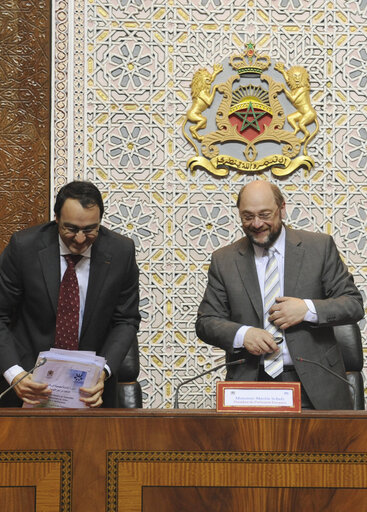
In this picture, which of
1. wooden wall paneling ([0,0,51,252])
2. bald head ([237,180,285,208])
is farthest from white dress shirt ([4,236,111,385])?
wooden wall paneling ([0,0,51,252])

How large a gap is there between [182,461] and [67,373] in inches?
24.2

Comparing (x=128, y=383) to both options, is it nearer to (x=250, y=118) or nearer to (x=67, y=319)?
(x=67, y=319)

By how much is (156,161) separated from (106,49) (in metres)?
0.85

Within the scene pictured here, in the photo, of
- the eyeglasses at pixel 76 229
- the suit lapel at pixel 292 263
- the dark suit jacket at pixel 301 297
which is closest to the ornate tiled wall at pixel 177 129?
the dark suit jacket at pixel 301 297

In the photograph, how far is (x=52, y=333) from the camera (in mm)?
3344

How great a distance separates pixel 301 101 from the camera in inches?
202

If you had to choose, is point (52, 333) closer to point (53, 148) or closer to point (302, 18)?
point (53, 148)

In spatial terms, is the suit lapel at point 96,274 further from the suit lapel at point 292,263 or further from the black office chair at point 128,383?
the suit lapel at point 292,263

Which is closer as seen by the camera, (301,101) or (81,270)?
(81,270)

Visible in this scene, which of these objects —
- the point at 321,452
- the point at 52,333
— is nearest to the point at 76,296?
the point at 52,333

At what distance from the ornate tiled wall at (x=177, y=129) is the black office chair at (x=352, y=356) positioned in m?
1.12

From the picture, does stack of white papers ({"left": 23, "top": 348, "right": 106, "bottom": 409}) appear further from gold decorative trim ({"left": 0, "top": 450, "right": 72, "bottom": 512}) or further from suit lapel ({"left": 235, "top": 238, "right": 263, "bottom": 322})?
suit lapel ({"left": 235, "top": 238, "right": 263, "bottom": 322})

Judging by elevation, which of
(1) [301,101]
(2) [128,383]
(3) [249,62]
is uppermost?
(3) [249,62]

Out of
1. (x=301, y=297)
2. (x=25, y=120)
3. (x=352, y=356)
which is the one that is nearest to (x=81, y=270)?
(x=301, y=297)
